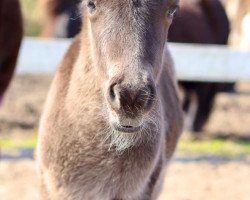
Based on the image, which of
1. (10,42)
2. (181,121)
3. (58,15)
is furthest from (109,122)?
(58,15)

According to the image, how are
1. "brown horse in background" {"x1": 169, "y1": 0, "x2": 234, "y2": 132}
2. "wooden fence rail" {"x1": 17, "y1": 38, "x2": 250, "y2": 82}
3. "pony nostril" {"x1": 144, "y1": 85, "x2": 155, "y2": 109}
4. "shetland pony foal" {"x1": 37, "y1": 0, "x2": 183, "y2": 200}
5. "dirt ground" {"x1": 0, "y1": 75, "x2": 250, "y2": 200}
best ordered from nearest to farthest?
"pony nostril" {"x1": 144, "y1": 85, "x2": 155, "y2": 109} → "shetland pony foal" {"x1": 37, "y1": 0, "x2": 183, "y2": 200} → "dirt ground" {"x1": 0, "y1": 75, "x2": 250, "y2": 200} → "wooden fence rail" {"x1": 17, "y1": 38, "x2": 250, "y2": 82} → "brown horse in background" {"x1": 169, "y1": 0, "x2": 234, "y2": 132}

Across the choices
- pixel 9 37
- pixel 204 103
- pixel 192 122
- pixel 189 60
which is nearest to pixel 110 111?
pixel 9 37

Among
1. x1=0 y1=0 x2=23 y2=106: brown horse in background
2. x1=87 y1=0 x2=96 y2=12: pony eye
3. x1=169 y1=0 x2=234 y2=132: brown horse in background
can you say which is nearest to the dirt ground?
x1=169 y1=0 x2=234 y2=132: brown horse in background

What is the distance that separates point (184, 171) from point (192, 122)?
2273mm

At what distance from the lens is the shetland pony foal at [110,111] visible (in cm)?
299

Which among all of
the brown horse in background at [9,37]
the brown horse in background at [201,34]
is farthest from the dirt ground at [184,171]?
the brown horse in background at [9,37]

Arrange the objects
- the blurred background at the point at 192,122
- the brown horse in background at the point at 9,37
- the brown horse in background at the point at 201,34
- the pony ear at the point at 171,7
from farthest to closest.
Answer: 1. the brown horse in background at the point at 201,34
2. the brown horse in background at the point at 9,37
3. the blurred background at the point at 192,122
4. the pony ear at the point at 171,7

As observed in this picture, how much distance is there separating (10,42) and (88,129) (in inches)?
119

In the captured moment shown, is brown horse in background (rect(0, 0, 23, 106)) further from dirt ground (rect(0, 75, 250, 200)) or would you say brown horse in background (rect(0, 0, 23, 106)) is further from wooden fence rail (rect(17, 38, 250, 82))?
wooden fence rail (rect(17, 38, 250, 82))

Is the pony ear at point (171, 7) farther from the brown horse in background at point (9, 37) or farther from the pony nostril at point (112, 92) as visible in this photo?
the brown horse in background at point (9, 37)

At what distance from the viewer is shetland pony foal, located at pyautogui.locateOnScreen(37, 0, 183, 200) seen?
299cm

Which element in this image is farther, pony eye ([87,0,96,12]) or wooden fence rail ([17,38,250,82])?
wooden fence rail ([17,38,250,82])

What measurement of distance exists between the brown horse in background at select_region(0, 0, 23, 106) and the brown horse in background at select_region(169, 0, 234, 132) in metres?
2.51

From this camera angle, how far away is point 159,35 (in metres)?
3.20
